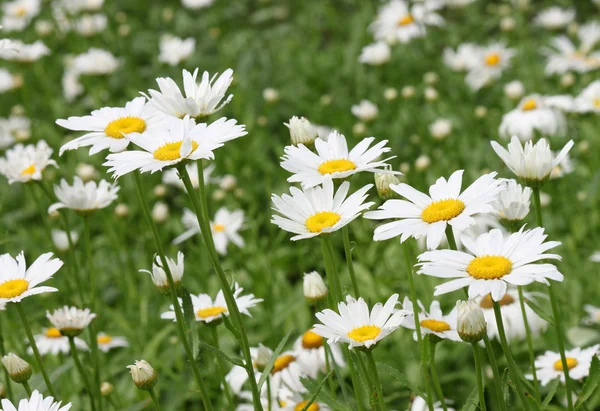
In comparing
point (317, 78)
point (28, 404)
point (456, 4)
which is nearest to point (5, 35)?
point (317, 78)

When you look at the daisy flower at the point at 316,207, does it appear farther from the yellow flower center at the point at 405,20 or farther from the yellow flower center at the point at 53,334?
the yellow flower center at the point at 405,20

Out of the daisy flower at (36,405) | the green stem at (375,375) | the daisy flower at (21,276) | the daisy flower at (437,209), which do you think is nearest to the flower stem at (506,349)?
the daisy flower at (437,209)

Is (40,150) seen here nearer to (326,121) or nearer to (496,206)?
(496,206)

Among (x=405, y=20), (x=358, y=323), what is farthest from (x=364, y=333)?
(x=405, y=20)

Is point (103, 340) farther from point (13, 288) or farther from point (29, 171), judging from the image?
point (13, 288)

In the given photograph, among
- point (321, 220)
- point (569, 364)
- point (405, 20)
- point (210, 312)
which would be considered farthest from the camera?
point (405, 20)

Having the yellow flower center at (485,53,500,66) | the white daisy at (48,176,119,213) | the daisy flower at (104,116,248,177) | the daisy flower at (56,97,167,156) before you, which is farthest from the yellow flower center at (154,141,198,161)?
the yellow flower center at (485,53,500,66)
